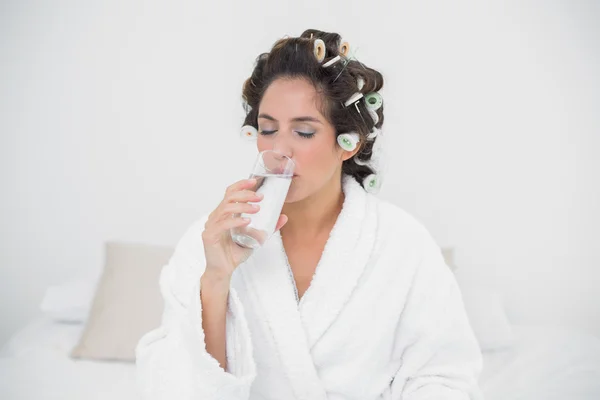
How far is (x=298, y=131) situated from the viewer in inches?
49.2

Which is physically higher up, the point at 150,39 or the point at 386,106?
the point at 150,39

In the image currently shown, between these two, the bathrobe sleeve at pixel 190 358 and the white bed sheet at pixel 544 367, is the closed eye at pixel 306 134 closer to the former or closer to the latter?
the bathrobe sleeve at pixel 190 358

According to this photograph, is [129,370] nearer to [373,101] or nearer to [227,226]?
[227,226]

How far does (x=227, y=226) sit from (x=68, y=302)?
4.30 feet

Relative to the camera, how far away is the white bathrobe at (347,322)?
4.16ft

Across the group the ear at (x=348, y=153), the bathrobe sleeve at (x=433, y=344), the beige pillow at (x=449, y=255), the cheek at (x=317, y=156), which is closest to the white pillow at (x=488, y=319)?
the beige pillow at (x=449, y=255)

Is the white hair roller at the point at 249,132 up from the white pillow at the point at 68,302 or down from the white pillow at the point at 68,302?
up

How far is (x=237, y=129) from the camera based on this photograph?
2232 mm

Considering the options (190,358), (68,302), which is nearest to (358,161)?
(190,358)

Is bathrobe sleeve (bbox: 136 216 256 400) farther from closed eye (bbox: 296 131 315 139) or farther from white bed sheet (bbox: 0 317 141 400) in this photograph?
white bed sheet (bbox: 0 317 141 400)

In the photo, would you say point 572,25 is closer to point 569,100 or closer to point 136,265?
point 569,100

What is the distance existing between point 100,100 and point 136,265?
642 mm

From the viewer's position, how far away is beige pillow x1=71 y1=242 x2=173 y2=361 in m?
1.90

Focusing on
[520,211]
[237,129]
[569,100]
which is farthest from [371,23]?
[520,211]
